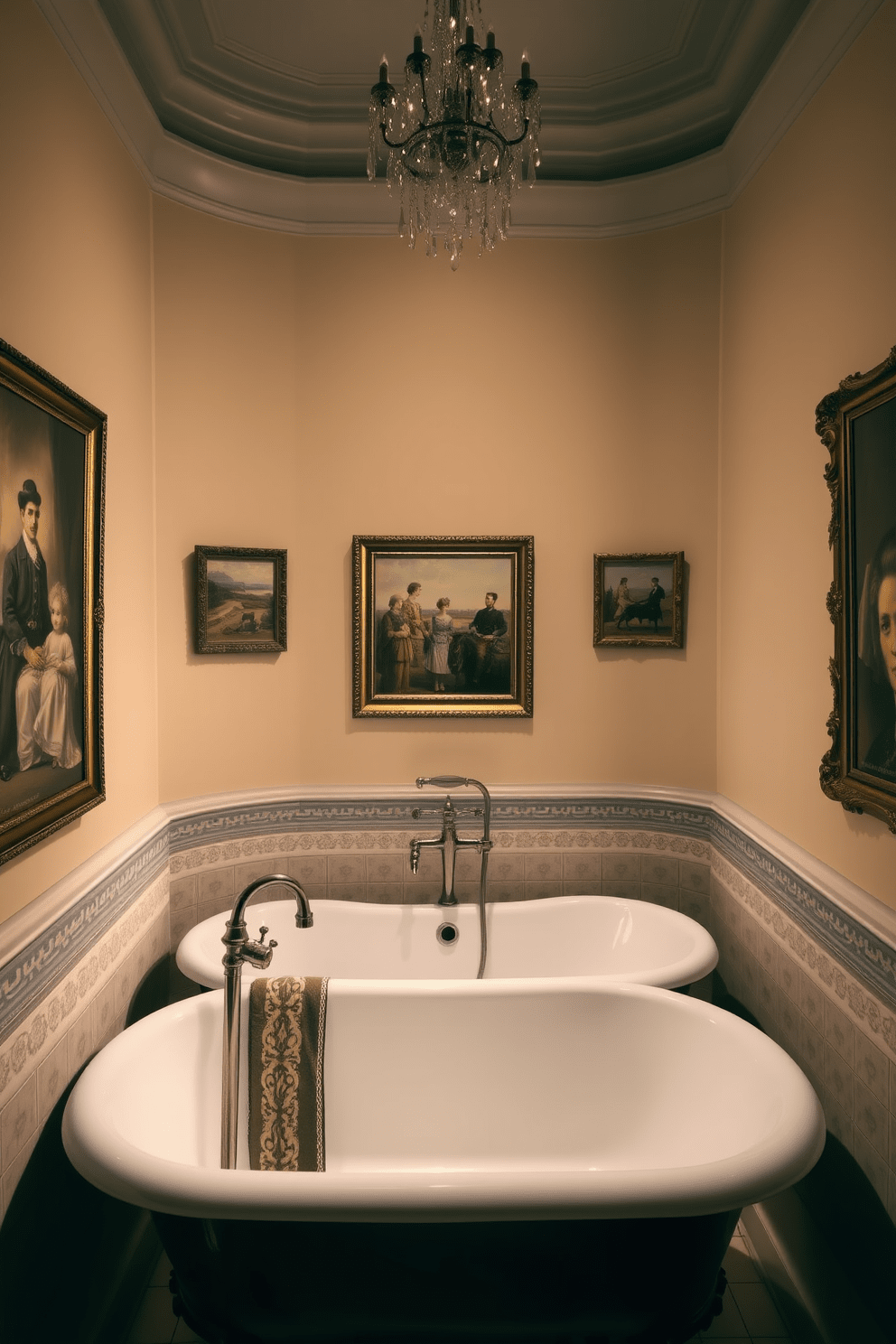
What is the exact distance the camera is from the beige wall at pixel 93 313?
53.9 inches

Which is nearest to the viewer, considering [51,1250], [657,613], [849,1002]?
[51,1250]

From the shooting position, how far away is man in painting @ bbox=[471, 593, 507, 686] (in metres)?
2.41

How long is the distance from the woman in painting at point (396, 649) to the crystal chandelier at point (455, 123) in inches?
42.1

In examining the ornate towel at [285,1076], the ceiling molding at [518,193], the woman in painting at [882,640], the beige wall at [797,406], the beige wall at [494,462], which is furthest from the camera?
the beige wall at [494,462]

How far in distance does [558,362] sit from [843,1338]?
97.8 inches

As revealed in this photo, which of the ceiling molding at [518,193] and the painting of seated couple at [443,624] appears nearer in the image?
the ceiling molding at [518,193]

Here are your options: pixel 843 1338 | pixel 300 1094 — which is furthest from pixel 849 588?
pixel 300 1094

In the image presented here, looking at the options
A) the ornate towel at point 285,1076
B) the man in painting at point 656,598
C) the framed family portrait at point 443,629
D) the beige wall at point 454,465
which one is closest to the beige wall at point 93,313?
the beige wall at point 454,465

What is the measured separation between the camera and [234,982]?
1.51 meters

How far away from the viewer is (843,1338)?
4.66ft

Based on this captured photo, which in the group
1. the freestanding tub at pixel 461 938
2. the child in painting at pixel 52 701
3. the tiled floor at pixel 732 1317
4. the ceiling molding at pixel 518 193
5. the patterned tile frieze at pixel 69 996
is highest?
the ceiling molding at pixel 518 193

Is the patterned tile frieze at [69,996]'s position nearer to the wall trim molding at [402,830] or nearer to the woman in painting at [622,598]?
the wall trim molding at [402,830]

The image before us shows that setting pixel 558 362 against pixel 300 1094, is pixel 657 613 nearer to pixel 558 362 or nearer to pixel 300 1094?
pixel 558 362

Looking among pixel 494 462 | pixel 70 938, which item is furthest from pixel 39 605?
pixel 494 462
